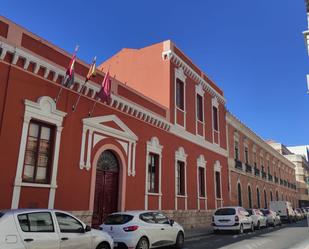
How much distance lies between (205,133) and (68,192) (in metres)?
14.4

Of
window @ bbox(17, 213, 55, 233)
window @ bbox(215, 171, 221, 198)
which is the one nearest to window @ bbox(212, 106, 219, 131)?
window @ bbox(215, 171, 221, 198)

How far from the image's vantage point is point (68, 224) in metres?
7.84

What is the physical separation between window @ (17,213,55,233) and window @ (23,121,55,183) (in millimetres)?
4232

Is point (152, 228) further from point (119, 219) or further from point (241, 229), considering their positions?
point (241, 229)

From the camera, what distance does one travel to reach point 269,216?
26531 millimetres

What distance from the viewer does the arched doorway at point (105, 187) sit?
47.0 ft

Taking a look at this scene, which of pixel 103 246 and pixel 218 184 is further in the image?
pixel 218 184

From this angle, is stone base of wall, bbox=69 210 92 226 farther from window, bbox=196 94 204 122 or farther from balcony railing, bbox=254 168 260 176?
balcony railing, bbox=254 168 260 176

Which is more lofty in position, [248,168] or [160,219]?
[248,168]

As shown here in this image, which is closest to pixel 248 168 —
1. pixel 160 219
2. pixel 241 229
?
pixel 241 229

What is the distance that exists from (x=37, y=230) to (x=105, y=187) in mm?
7873

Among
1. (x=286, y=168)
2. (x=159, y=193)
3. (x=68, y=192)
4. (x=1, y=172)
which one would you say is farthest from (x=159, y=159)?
(x=286, y=168)

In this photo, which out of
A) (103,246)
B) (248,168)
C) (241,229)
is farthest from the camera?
(248,168)

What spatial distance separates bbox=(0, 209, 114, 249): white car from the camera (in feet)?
21.4
